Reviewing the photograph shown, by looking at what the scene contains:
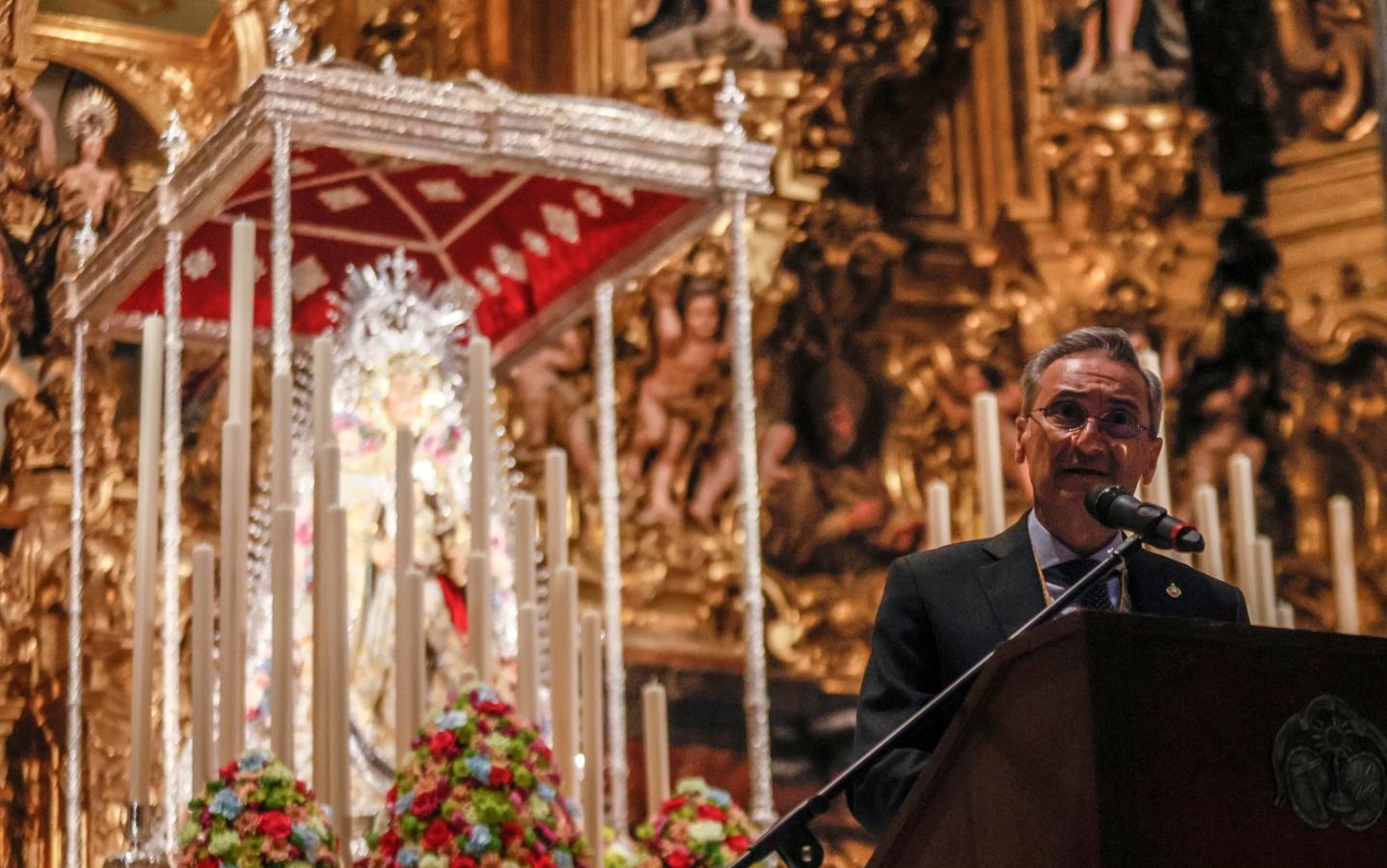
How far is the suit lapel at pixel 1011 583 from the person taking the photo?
2.81 m

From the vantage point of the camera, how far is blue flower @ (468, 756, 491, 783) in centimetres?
412

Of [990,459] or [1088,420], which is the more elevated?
[990,459]

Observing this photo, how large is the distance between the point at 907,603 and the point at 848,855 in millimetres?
4153

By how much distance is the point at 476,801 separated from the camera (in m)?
4.10

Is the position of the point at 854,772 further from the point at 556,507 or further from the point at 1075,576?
the point at 556,507

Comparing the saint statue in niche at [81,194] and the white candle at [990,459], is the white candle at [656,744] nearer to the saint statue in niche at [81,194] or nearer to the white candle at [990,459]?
the white candle at [990,459]

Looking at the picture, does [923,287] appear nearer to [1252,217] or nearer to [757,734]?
[1252,217]

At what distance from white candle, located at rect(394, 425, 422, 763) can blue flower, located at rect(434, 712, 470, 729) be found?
7.9 inches

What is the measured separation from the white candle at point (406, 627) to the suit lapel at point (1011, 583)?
5.81ft

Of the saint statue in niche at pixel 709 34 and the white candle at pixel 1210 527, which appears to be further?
the saint statue in niche at pixel 709 34

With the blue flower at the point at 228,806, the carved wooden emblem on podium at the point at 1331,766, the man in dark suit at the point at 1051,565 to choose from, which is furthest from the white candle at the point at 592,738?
the carved wooden emblem on podium at the point at 1331,766

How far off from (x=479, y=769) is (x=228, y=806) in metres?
0.46

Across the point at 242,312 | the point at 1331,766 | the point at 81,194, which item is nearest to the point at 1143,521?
the point at 1331,766

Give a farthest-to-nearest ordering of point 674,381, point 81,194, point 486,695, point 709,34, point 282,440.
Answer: point 709,34, point 674,381, point 81,194, point 282,440, point 486,695
